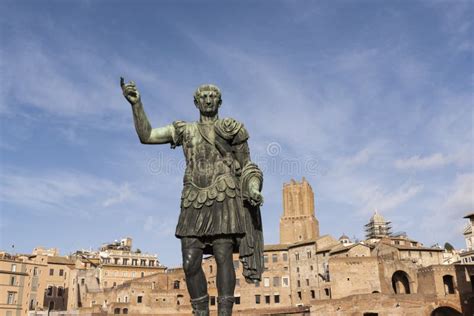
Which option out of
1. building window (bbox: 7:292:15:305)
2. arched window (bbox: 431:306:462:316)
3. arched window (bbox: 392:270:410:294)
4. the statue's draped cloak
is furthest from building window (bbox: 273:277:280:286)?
the statue's draped cloak

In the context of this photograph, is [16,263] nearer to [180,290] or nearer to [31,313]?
[31,313]

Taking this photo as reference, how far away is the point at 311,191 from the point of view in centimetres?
12812

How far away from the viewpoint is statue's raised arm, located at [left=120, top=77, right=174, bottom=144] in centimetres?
642

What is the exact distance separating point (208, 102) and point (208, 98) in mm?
54

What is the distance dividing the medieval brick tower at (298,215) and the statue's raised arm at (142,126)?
11339cm

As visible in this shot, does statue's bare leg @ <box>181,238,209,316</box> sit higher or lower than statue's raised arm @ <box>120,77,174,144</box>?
lower

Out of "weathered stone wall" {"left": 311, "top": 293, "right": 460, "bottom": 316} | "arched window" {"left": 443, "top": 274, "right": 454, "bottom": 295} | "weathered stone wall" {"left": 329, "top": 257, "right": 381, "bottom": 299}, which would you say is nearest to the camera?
"weathered stone wall" {"left": 311, "top": 293, "right": 460, "bottom": 316}

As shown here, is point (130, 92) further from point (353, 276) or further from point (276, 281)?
point (276, 281)

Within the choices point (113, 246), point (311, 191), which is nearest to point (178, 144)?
point (113, 246)

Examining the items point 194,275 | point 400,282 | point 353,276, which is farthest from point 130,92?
point 400,282

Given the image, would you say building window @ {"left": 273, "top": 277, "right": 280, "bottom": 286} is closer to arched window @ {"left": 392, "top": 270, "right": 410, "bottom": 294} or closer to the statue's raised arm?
arched window @ {"left": 392, "top": 270, "right": 410, "bottom": 294}

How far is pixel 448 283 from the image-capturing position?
64438 millimetres

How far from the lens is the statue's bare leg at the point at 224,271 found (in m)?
6.11

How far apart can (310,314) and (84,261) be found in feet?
155
